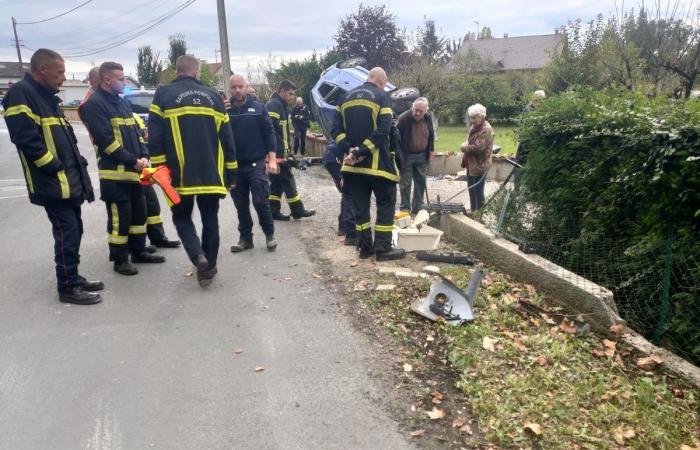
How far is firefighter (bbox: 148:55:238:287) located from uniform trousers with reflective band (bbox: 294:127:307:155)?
453 inches

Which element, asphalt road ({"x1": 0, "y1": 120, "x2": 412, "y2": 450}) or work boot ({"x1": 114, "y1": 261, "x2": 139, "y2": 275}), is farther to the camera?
work boot ({"x1": 114, "y1": 261, "x2": 139, "y2": 275})

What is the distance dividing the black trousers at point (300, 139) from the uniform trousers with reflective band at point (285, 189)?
872cm

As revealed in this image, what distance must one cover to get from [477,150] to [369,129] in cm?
242

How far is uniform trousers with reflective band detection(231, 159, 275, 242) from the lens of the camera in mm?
6262

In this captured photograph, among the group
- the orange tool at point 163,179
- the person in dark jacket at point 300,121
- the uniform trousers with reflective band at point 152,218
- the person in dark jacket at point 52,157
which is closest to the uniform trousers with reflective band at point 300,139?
the person in dark jacket at point 300,121

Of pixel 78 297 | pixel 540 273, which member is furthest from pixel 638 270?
pixel 78 297

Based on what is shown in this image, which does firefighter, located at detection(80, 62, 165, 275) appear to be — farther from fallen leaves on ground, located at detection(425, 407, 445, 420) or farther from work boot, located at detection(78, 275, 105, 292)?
fallen leaves on ground, located at detection(425, 407, 445, 420)

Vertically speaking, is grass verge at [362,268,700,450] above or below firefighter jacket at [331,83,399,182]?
below

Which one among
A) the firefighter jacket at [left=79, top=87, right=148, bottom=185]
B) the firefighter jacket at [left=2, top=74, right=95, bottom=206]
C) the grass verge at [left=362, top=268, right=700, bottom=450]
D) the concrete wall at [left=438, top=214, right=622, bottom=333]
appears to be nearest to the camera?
the grass verge at [left=362, top=268, right=700, bottom=450]

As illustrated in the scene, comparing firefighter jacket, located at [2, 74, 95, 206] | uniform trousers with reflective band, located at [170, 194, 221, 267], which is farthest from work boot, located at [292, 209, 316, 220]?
firefighter jacket, located at [2, 74, 95, 206]

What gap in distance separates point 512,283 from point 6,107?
182 inches

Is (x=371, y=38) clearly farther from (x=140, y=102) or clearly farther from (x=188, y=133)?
(x=188, y=133)

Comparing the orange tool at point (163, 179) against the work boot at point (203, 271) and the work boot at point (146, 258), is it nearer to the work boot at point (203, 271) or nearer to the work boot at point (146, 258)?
the work boot at point (203, 271)

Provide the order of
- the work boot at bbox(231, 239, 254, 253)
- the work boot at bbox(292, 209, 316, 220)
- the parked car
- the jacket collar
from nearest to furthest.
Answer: the jacket collar → the work boot at bbox(231, 239, 254, 253) → the work boot at bbox(292, 209, 316, 220) → the parked car
